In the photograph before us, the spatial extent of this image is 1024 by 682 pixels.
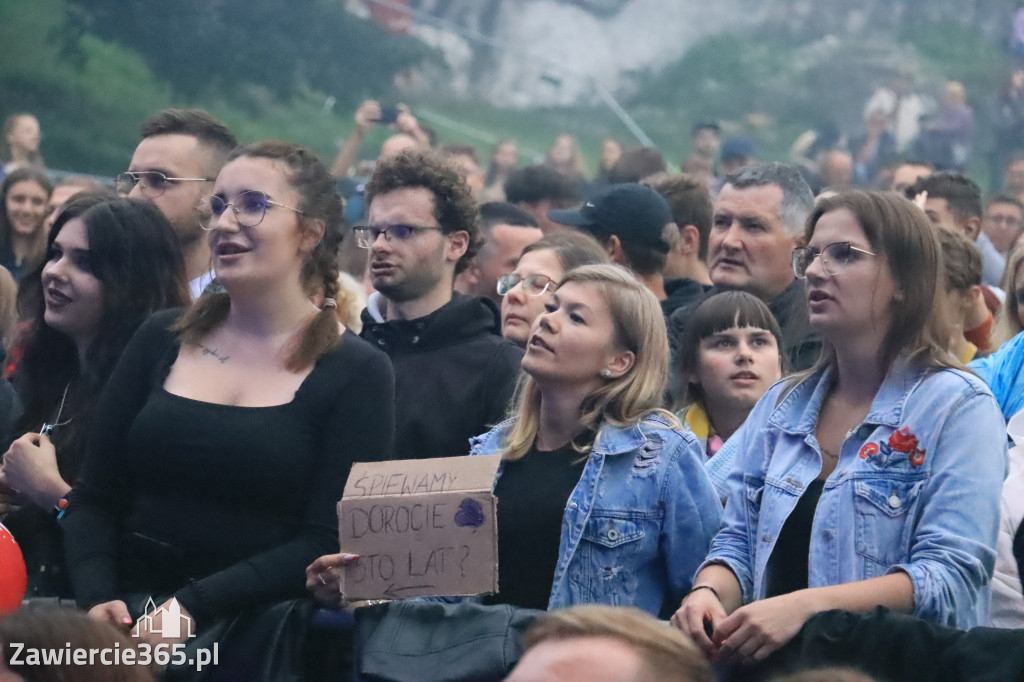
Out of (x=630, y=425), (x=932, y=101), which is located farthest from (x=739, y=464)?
(x=932, y=101)

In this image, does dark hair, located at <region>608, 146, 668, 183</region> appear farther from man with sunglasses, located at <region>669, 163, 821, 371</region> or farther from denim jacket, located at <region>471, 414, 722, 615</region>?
denim jacket, located at <region>471, 414, 722, 615</region>

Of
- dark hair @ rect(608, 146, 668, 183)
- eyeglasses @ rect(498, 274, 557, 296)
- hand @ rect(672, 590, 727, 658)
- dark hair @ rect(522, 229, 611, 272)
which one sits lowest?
hand @ rect(672, 590, 727, 658)

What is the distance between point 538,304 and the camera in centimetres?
529

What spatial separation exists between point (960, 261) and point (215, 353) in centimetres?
303

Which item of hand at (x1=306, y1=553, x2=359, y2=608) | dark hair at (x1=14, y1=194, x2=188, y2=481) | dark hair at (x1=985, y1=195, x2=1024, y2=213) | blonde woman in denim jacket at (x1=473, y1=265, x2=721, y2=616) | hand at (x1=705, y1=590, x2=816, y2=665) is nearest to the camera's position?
hand at (x1=705, y1=590, x2=816, y2=665)

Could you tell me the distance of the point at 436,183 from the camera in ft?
18.2

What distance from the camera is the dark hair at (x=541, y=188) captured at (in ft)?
27.8

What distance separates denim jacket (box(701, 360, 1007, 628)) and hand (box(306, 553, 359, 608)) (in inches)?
37.9

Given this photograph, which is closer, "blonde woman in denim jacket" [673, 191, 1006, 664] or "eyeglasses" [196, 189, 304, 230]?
"blonde woman in denim jacket" [673, 191, 1006, 664]

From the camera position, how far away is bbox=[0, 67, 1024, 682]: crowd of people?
3.19m

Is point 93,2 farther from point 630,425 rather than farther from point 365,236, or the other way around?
point 630,425

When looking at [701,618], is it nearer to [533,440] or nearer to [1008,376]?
[533,440]

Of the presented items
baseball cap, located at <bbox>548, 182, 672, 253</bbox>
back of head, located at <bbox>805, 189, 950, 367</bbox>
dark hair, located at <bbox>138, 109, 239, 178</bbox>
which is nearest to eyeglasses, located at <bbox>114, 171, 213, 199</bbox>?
dark hair, located at <bbox>138, 109, 239, 178</bbox>

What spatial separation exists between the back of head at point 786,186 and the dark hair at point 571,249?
2.59 ft
